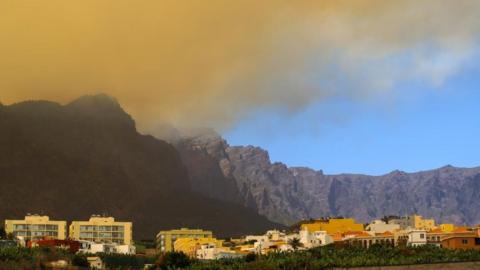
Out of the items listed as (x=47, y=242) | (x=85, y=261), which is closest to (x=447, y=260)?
(x=85, y=261)

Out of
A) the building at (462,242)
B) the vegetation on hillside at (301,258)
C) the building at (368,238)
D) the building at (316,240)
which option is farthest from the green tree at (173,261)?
the building at (462,242)

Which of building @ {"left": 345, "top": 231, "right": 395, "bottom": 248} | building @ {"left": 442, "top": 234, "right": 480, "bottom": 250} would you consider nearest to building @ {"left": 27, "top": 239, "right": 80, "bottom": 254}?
building @ {"left": 345, "top": 231, "right": 395, "bottom": 248}

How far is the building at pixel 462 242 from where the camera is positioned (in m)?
166

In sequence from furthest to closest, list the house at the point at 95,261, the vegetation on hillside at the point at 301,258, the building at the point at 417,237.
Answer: the building at the point at 417,237 < the house at the point at 95,261 < the vegetation on hillside at the point at 301,258

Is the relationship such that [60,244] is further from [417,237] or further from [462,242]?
[462,242]

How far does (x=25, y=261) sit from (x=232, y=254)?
59083 mm

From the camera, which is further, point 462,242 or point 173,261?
point 462,242

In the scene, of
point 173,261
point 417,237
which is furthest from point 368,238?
point 173,261

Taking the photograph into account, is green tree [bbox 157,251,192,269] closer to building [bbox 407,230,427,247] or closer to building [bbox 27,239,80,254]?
building [bbox 27,239,80,254]

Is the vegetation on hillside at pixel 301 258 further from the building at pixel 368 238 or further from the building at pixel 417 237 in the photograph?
the building at pixel 417 237

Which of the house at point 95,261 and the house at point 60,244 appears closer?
the house at point 95,261

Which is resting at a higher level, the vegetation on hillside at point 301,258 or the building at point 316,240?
the building at point 316,240

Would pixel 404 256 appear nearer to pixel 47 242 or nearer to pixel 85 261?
pixel 85 261

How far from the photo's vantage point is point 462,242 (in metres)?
168
